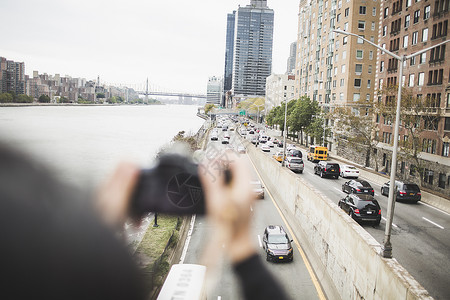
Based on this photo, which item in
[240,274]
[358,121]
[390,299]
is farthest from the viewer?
[358,121]

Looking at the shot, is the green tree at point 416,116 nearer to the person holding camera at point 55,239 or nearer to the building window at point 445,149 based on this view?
the building window at point 445,149

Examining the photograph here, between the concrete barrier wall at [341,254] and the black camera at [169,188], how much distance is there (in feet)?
17.2

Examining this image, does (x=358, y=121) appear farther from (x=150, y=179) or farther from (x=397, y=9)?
(x=150, y=179)

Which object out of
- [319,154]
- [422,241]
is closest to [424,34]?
[319,154]

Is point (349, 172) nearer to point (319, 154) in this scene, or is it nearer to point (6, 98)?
point (319, 154)

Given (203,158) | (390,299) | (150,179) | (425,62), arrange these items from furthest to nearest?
(425,62)
(390,299)
(203,158)
(150,179)

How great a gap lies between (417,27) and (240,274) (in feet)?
119

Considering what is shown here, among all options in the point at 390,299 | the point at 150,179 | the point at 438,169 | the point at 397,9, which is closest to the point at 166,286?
the point at 390,299

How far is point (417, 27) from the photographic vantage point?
37344mm

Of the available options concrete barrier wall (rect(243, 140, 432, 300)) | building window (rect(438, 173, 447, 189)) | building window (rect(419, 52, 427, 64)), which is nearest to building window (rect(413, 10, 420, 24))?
building window (rect(419, 52, 427, 64))

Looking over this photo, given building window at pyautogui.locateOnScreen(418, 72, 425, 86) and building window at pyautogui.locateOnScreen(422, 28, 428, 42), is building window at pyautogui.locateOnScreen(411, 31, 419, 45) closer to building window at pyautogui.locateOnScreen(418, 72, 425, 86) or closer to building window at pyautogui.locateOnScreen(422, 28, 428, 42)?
building window at pyautogui.locateOnScreen(422, 28, 428, 42)

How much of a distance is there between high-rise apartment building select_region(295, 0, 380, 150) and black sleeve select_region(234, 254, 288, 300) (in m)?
47.1

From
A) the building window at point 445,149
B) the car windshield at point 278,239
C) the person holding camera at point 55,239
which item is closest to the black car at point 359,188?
the car windshield at point 278,239

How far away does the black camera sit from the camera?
2.49m
